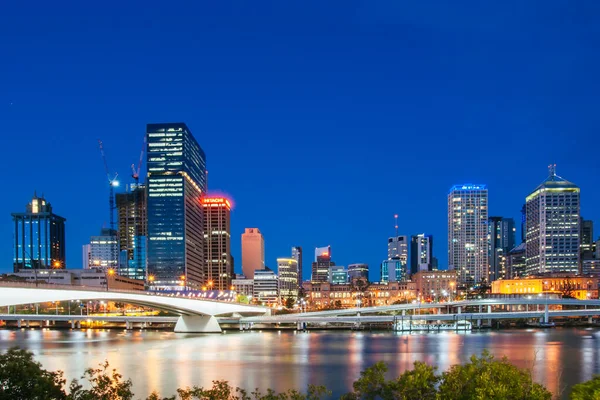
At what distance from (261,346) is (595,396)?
236 feet

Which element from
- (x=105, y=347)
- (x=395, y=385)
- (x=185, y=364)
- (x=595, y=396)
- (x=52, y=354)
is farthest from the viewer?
(x=105, y=347)

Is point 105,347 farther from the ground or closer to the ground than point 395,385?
closer to the ground

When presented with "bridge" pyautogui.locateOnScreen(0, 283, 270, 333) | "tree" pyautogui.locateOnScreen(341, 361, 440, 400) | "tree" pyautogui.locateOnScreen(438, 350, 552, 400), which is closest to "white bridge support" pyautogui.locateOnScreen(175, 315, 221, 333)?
"bridge" pyautogui.locateOnScreen(0, 283, 270, 333)

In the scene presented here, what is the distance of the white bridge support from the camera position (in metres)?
113

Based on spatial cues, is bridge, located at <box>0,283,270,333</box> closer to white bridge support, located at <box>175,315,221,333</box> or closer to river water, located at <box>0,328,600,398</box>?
white bridge support, located at <box>175,315,221,333</box>

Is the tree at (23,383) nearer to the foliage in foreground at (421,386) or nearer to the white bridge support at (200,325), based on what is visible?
the foliage in foreground at (421,386)

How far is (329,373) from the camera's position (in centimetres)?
5347

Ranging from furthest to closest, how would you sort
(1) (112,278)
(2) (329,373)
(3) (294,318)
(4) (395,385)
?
1. (1) (112,278)
2. (3) (294,318)
3. (2) (329,373)
4. (4) (395,385)

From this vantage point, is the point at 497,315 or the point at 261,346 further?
the point at 497,315

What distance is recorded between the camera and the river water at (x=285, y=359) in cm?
4938

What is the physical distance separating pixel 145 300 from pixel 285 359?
3138 cm

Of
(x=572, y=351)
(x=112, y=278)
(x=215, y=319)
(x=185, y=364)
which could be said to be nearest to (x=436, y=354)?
(x=572, y=351)

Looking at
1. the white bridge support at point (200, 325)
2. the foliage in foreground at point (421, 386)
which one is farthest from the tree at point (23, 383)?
the white bridge support at point (200, 325)

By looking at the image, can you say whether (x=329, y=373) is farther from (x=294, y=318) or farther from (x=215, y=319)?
(x=294, y=318)
